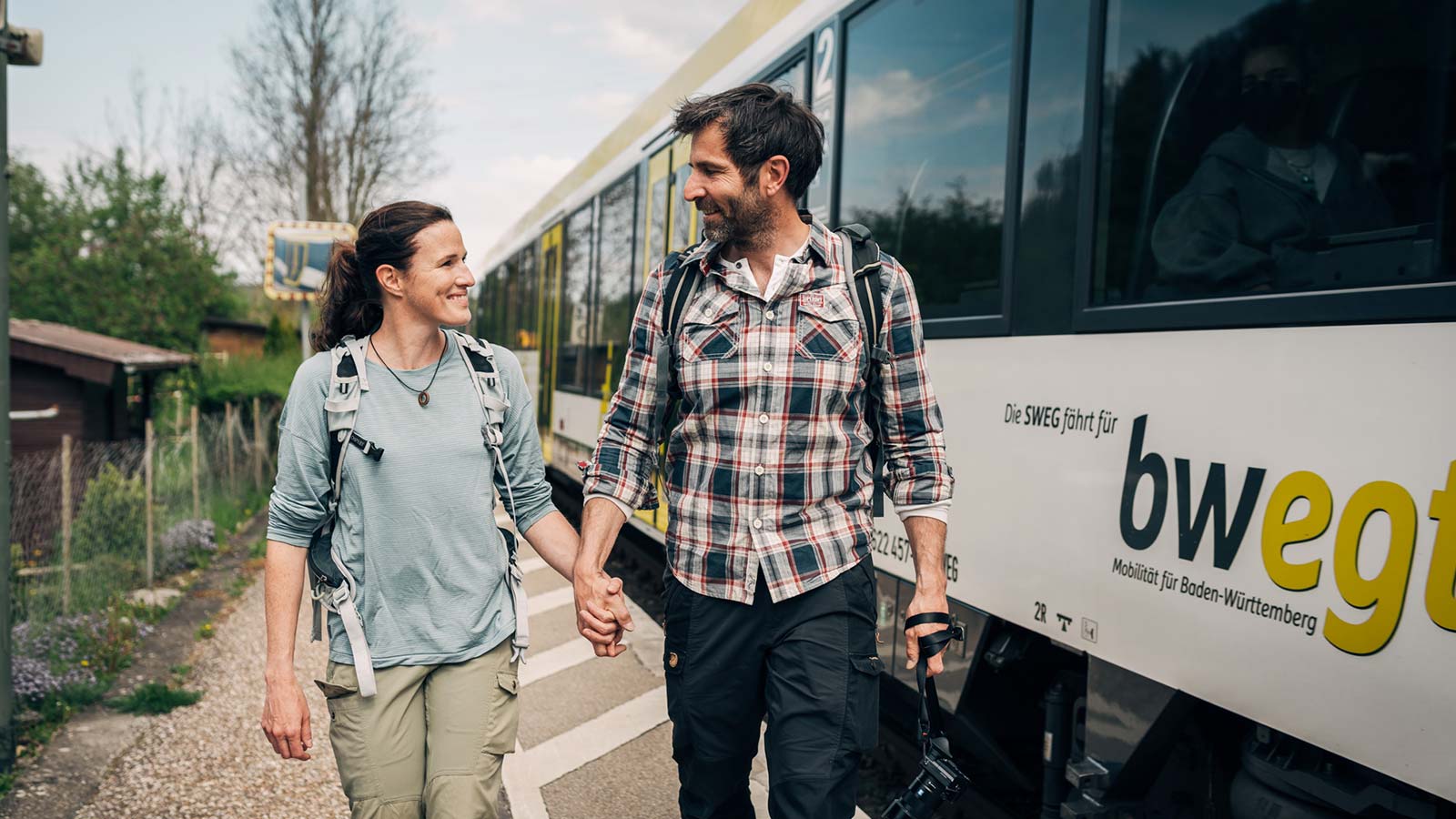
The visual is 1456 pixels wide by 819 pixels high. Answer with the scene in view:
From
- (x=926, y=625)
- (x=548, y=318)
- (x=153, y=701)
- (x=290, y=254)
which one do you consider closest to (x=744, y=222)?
(x=926, y=625)

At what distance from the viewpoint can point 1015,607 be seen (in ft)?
11.3

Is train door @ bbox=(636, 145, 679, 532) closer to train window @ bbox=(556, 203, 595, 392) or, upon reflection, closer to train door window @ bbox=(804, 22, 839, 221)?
train window @ bbox=(556, 203, 595, 392)

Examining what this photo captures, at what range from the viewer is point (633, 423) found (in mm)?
2670

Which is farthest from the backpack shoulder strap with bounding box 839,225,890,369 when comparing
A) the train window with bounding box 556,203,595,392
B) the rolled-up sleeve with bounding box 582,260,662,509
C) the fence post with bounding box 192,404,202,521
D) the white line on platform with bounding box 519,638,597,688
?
the fence post with bounding box 192,404,202,521

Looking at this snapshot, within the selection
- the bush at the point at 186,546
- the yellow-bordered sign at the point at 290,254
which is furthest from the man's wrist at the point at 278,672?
the yellow-bordered sign at the point at 290,254

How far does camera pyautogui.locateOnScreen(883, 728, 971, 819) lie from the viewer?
2.44 m

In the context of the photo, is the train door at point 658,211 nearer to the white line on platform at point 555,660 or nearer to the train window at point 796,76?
the white line on platform at point 555,660

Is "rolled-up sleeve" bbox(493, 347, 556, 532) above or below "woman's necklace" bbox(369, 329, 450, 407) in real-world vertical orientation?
below

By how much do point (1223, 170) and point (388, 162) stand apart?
29505 millimetres

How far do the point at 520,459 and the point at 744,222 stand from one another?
778 millimetres

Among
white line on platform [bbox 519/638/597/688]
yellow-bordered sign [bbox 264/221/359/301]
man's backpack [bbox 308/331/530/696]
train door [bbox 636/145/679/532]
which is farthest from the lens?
yellow-bordered sign [bbox 264/221/359/301]

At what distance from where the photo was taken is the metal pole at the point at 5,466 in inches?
181

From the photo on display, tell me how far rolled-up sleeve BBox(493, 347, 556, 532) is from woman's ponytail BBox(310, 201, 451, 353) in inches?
12.2

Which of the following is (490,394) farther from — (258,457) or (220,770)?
(258,457)
